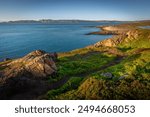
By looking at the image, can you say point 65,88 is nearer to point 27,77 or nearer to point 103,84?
point 27,77

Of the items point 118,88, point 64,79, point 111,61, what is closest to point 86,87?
point 118,88

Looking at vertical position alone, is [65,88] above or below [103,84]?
below

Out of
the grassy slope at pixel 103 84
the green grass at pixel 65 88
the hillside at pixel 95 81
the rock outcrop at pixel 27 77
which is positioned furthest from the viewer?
the rock outcrop at pixel 27 77

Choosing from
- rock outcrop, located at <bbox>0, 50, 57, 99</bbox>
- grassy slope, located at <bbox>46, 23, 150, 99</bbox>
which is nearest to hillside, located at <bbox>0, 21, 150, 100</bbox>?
grassy slope, located at <bbox>46, 23, 150, 99</bbox>

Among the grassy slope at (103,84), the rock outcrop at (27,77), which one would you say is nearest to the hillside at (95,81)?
the grassy slope at (103,84)

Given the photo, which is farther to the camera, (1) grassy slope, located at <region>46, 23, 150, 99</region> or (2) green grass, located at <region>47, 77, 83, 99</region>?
(2) green grass, located at <region>47, 77, 83, 99</region>

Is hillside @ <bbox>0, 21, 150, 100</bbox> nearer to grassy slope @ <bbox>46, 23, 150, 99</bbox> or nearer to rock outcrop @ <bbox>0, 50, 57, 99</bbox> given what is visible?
grassy slope @ <bbox>46, 23, 150, 99</bbox>

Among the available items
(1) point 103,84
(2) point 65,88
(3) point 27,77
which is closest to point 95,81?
(1) point 103,84

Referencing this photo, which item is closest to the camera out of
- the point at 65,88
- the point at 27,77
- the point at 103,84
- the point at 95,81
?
the point at 103,84

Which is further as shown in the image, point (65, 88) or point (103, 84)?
point (65, 88)

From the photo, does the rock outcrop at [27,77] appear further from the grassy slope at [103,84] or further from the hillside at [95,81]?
the grassy slope at [103,84]

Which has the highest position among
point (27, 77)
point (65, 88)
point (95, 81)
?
point (95, 81)
